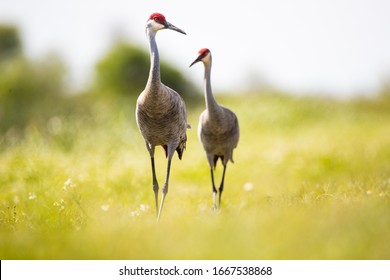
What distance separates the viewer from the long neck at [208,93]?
5.49 m

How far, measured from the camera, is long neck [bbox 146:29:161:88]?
4.48m

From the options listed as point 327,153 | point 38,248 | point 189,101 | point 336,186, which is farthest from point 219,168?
point 189,101

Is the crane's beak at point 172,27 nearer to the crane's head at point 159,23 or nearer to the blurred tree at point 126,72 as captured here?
the crane's head at point 159,23

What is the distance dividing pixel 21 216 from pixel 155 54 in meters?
2.18

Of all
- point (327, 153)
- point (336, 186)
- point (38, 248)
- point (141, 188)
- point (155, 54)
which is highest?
point (155, 54)

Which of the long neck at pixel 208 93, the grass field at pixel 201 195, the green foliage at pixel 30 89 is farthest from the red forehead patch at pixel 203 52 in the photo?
the green foliage at pixel 30 89

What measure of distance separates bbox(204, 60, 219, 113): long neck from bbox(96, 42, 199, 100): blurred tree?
1082 cm

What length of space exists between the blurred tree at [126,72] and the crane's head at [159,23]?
1171cm

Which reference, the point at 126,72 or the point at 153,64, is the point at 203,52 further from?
the point at 126,72

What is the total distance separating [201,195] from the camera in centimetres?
674

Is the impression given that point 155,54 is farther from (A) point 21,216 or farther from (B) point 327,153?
(B) point 327,153

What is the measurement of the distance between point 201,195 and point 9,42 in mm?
10627

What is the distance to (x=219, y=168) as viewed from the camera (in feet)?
31.4

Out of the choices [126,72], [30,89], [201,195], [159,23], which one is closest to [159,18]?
[159,23]
